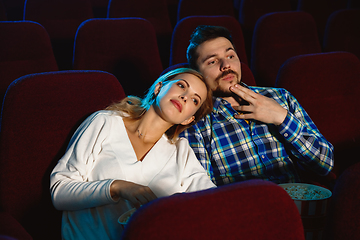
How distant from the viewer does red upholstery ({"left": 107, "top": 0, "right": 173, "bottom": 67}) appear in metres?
1.37

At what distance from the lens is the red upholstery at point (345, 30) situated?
1.27 m

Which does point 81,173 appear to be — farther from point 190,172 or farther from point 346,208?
point 346,208

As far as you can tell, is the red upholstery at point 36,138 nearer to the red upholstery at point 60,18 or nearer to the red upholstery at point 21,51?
the red upholstery at point 21,51

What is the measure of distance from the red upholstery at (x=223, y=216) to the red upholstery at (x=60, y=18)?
1.24 meters

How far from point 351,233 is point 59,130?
485 millimetres

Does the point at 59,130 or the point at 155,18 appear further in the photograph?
the point at 155,18

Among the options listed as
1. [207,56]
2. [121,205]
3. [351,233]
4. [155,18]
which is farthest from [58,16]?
[351,233]

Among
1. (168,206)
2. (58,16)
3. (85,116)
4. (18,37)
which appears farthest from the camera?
(58,16)

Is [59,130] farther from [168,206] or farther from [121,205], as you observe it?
[168,206]

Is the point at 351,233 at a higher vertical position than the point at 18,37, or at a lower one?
lower

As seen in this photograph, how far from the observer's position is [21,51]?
94cm

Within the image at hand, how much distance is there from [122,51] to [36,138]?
22.3 inches

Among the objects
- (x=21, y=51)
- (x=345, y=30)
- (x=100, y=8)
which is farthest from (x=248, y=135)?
(x=100, y=8)

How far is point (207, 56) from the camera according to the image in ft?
2.50
